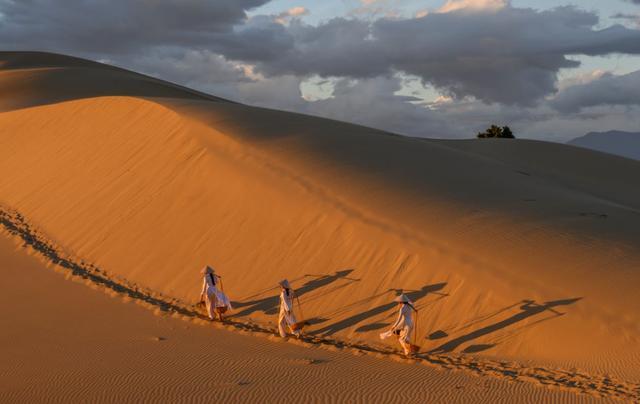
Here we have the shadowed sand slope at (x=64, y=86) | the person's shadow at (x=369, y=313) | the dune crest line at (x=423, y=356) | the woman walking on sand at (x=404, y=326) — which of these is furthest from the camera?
the shadowed sand slope at (x=64, y=86)

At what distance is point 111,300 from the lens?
15.1 meters

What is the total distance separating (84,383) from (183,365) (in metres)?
1.52

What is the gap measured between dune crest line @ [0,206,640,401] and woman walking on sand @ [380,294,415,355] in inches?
9.3

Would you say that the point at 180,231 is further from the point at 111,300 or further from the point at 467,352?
the point at 467,352

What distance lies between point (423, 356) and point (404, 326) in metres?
0.59

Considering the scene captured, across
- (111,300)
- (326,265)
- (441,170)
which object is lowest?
(111,300)

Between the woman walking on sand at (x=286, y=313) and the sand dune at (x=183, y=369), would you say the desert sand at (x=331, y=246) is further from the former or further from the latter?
the woman walking on sand at (x=286, y=313)

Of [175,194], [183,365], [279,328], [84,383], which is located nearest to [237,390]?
[183,365]

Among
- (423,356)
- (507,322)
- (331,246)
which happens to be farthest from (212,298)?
(507,322)

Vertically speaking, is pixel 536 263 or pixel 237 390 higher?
pixel 536 263

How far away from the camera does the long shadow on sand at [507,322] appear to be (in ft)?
40.2

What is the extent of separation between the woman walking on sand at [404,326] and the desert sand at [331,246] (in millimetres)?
277

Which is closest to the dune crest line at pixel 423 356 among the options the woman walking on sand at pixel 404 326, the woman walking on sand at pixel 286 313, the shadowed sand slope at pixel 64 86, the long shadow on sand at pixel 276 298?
the woman walking on sand at pixel 404 326

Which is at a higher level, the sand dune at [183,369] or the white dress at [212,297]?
the white dress at [212,297]
